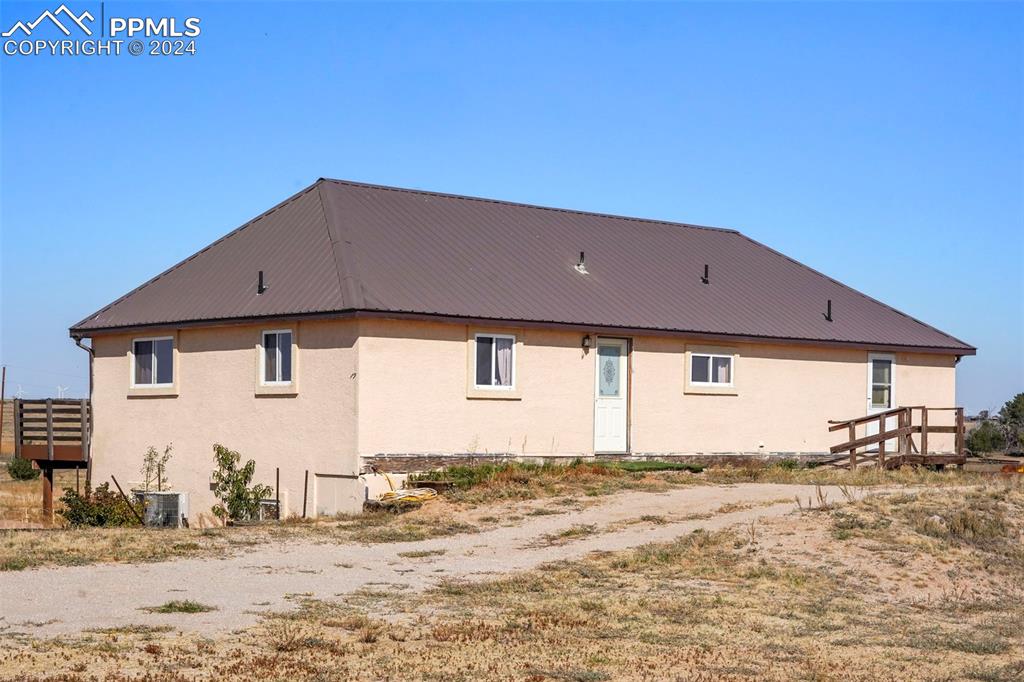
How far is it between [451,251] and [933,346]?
11.7 m

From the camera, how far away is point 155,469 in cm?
2614

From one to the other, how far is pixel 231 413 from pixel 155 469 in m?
2.59

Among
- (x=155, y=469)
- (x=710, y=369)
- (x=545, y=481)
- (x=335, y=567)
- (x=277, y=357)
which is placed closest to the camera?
(x=335, y=567)

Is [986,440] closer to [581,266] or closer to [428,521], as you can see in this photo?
[581,266]

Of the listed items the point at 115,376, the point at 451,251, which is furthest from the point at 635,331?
the point at 115,376

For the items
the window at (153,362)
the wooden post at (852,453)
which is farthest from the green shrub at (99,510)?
the wooden post at (852,453)

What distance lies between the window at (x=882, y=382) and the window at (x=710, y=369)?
429cm

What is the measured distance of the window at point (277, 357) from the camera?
23.9 metres

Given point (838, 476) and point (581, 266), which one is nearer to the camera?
point (838, 476)

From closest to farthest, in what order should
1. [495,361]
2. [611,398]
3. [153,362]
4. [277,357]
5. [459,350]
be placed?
[459,350], [277,357], [495,361], [611,398], [153,362]

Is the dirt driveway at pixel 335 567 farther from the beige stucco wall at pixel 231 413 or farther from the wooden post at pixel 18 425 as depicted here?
the wooden post at pixel 18 425

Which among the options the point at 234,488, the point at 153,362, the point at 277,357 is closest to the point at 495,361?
the point at 277,357

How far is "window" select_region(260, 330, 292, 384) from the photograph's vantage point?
23891mm

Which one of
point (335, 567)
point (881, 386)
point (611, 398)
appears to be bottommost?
point (335, 567)
